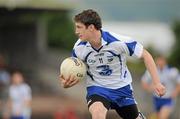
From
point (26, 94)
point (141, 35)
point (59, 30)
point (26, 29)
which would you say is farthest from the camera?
point (141, 35)

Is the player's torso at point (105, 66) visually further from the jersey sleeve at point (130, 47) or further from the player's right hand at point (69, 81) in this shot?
the player's right hand at point (69, 81)

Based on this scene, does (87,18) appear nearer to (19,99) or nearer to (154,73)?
(154,73)

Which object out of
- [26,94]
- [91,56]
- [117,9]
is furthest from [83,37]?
[117,9]

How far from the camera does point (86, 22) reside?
11031 mm

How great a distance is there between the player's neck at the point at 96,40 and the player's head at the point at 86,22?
8 cm

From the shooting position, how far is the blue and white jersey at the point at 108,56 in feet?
37.1

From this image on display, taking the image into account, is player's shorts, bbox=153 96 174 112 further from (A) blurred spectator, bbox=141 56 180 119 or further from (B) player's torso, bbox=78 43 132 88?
(B) player's torso, bbox=78 43 132 88

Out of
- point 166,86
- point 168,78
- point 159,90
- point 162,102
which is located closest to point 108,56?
point 159,90

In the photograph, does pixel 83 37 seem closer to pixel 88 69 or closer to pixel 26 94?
pixel 88 69

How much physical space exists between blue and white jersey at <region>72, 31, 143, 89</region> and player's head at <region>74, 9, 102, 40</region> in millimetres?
261

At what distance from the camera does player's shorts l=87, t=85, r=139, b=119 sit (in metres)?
11.4

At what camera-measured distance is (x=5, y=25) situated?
38281 millimetres

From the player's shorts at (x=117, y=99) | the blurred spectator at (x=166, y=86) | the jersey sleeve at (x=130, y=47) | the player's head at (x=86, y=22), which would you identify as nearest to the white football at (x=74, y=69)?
the player's shorts at (x=117, y=99)

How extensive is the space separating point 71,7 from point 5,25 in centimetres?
616
